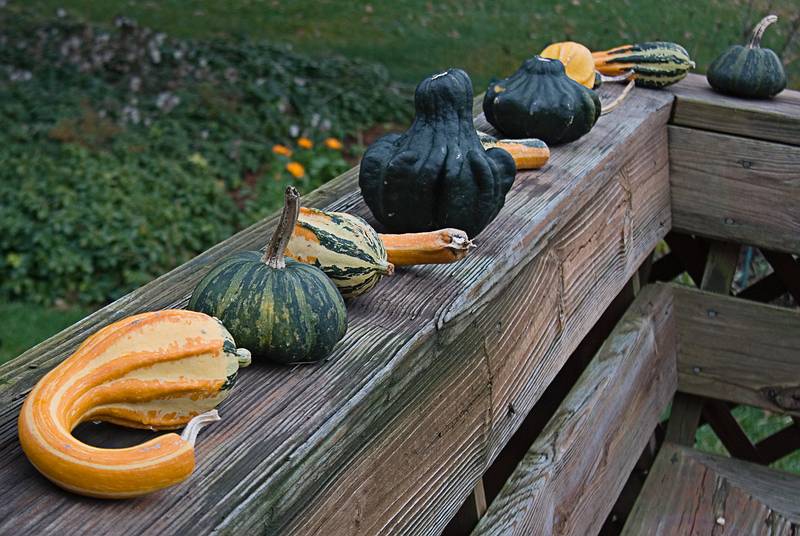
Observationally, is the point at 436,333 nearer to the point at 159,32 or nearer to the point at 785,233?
the point at 785,233

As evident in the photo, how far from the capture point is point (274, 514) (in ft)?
3.56

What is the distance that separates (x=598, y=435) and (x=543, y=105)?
0.79m

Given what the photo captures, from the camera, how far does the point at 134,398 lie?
3.67 feet

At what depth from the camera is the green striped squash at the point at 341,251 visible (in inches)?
57.0

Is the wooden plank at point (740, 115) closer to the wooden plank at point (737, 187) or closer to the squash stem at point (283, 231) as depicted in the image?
the wooden plank at point (737, 187)

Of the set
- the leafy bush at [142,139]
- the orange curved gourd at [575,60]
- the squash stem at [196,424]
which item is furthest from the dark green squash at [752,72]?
the leafy bush at [142,139]

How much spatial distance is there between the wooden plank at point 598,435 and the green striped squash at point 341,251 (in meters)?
0.56

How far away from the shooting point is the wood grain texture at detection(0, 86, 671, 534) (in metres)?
1.05

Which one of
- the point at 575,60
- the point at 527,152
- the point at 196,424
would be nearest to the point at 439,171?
the point at 527,152

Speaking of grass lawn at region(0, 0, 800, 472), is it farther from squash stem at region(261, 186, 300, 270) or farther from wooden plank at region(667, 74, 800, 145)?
squash stem at region(261, 186, 300, 270)

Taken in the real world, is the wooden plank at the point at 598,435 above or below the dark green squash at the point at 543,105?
below

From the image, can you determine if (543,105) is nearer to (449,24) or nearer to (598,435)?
(598,435)

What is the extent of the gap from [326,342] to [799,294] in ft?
7.76

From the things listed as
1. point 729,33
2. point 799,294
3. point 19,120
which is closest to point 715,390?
point 799,294
